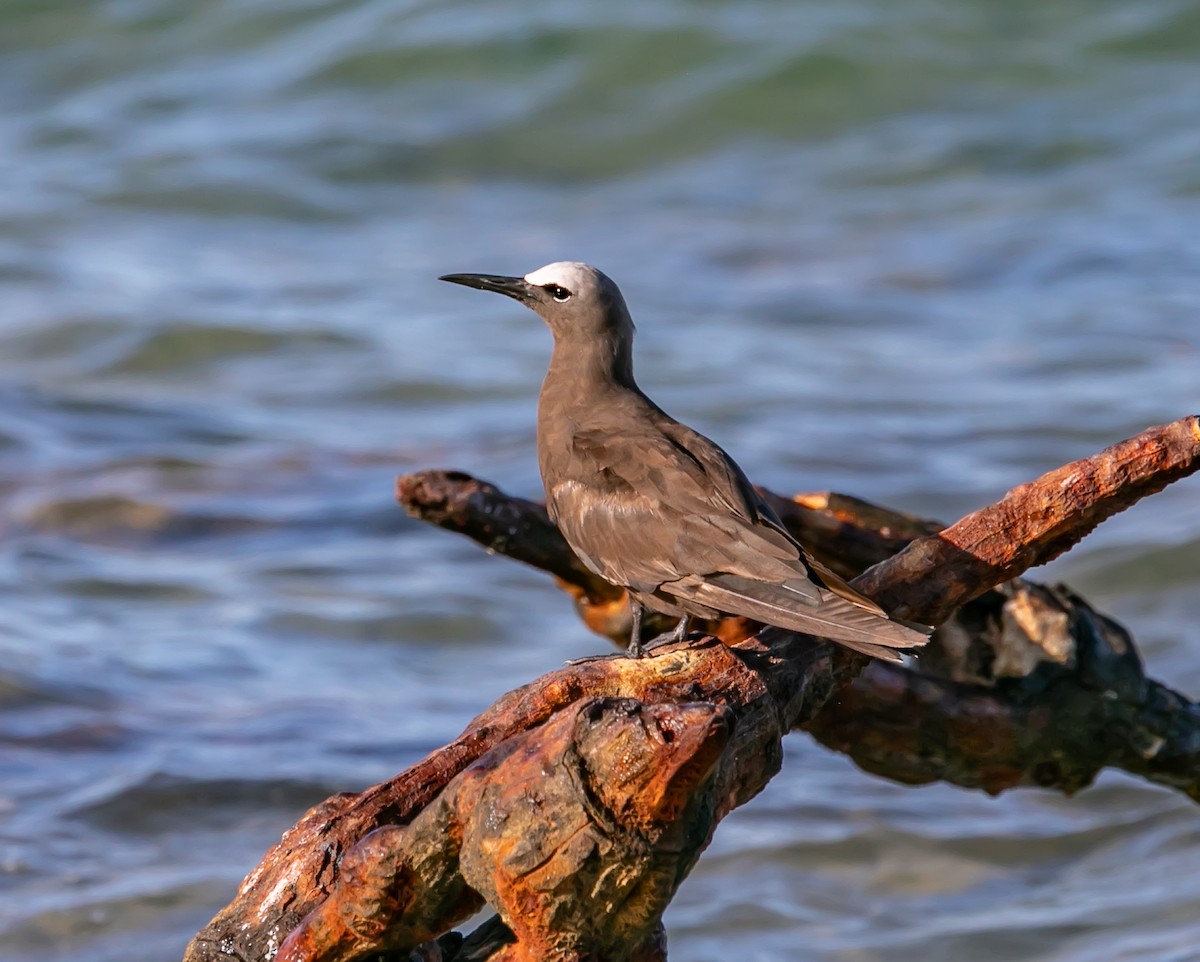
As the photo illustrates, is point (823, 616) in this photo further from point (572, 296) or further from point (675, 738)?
point (572, 296)

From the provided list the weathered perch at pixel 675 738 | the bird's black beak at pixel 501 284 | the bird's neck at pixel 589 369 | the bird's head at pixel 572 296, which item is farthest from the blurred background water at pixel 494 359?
the bird's black beak at pixel 501 284

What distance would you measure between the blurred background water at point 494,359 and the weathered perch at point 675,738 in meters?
0.79

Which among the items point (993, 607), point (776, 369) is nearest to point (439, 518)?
point (993, 607)

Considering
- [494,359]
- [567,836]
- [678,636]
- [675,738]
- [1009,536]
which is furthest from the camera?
[494,359]

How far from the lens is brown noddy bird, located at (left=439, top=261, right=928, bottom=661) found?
11.3 ft

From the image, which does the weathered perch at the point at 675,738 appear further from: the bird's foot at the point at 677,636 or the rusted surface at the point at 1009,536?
the bird's foot at the point at 677,636

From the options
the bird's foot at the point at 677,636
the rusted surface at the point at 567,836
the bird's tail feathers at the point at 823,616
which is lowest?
the rusted surface at the point at 567,836

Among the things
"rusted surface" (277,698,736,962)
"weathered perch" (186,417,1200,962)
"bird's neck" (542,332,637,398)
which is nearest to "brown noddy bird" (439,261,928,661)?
"bird's neck" (542,332,637,398)

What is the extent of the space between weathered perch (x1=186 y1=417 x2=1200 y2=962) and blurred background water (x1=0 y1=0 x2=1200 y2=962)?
2.58ft

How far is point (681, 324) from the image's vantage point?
1058cm

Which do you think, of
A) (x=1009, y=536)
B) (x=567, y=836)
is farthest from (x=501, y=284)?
(x=567, y=836)

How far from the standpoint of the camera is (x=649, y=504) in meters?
3.99

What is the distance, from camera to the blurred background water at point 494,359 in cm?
552

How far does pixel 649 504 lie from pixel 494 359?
6.39 metres
